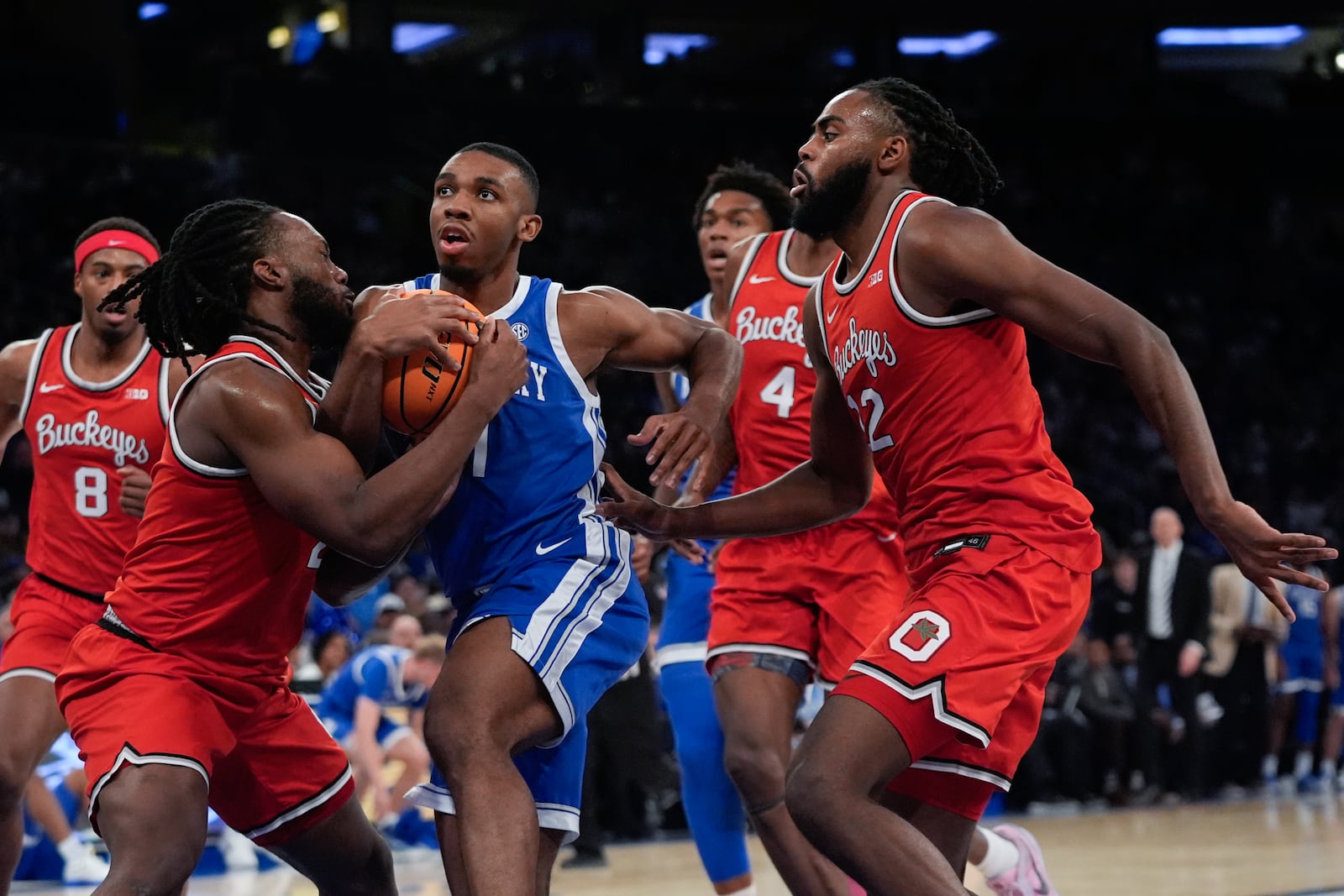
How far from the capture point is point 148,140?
19359mm

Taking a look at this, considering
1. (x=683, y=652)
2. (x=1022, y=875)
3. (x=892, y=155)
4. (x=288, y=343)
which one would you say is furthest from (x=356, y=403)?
(x=1022, y=875)

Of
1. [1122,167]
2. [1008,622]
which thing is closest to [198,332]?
[1008,622]

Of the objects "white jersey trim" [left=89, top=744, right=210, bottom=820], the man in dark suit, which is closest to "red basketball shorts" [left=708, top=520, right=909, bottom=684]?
"white jersey trim" [left=89, top=744, right=210, bottom=820]

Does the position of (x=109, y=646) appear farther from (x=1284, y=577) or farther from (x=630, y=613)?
(x=1284, y=577)

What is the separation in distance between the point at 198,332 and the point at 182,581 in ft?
2.13

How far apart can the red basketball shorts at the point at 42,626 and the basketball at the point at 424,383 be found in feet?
5.75

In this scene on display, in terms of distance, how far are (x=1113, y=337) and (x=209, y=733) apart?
2.28m

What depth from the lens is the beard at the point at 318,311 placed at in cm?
391

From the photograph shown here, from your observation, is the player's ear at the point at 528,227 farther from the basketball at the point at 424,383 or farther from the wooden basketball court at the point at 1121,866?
the wooden basketball court at the point at 1121,866

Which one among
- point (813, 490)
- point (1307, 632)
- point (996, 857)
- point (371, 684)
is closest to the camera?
point (813, 490)

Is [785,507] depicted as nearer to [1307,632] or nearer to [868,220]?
[868,220]

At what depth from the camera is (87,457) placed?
17.2ft

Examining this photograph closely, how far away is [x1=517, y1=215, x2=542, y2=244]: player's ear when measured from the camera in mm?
4098

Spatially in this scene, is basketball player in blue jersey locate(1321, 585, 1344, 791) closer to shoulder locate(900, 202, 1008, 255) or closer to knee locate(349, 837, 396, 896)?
shoulder locate(900, 202, 1008, 255)
